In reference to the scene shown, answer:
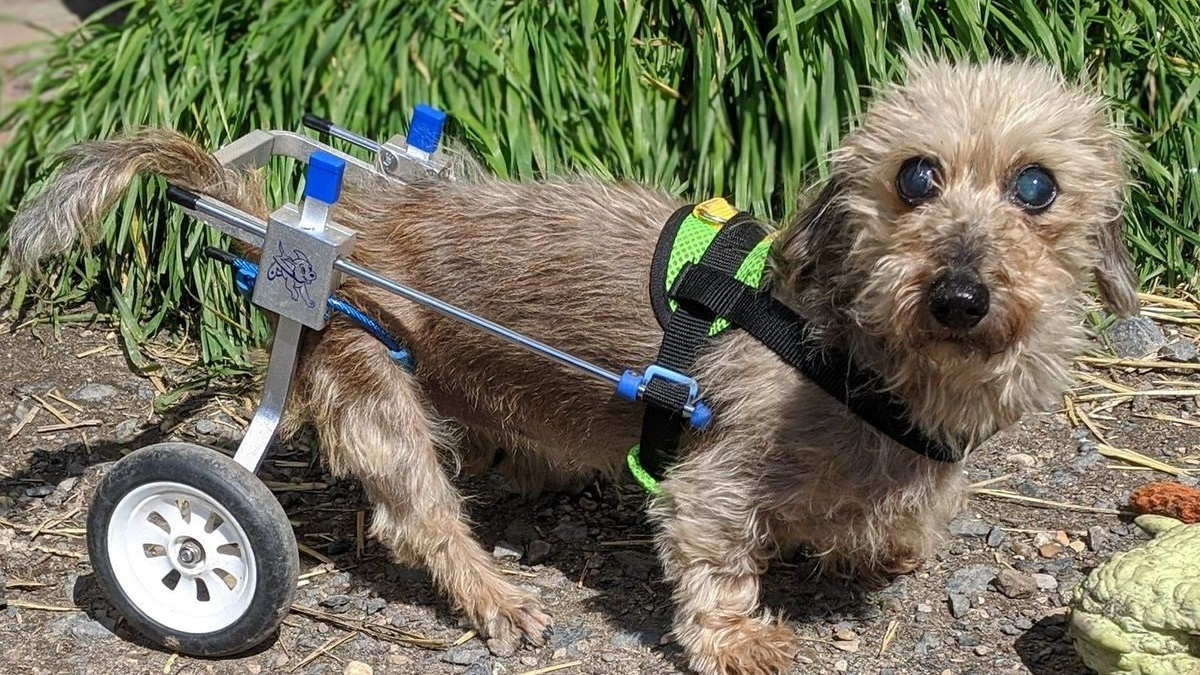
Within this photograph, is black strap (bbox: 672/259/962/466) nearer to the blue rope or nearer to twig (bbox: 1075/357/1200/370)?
the blue rope

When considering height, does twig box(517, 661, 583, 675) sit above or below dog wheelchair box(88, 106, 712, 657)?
below

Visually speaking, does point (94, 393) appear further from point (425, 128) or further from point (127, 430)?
point (425, 128)

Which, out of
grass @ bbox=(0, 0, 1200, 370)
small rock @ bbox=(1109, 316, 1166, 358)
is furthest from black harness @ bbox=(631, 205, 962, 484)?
small rock @ bbox=(1109, 316, 1166, 358)

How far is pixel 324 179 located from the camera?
3.17m

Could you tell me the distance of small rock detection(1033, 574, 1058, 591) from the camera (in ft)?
12.1

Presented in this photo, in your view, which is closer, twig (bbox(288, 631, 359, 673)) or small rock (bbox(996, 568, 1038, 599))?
twig (bbox(288, 631, 359, 673))

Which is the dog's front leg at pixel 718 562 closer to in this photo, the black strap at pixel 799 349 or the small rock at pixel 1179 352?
the black strap at pixel 799 349

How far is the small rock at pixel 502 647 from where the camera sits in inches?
141

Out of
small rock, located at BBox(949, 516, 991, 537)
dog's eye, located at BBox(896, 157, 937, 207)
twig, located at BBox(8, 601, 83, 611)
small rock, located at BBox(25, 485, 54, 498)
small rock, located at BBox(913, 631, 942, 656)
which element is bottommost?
small rock, located at BBox(25, 485, 54, 498)

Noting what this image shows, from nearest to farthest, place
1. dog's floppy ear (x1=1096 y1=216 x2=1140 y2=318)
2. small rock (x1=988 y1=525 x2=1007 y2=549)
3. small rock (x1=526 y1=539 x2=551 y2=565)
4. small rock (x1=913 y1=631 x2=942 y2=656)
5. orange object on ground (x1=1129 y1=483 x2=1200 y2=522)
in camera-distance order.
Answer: dog's floppy ear (x1=1096 y1=216 x2=1140 y2=318), small rock (x1=913 y1=631 x2=942 y2=656), orange object on ground (x1=1129 y1=483 x2=1200 y2=522), small rock (x1=988 y1=525 x2=1007 y2=549), small rock (x1=526 y1=539 x2=551 y2=565)

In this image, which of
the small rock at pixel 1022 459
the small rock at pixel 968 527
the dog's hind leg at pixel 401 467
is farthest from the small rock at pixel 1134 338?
the dog's hind leg at pixel 401 467

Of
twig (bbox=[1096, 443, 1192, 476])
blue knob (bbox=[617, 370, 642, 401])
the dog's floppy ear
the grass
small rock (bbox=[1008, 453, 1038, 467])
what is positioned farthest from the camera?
the grass

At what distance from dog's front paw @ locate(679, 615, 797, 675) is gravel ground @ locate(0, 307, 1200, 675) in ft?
0.27

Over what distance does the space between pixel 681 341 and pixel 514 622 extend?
876mm
